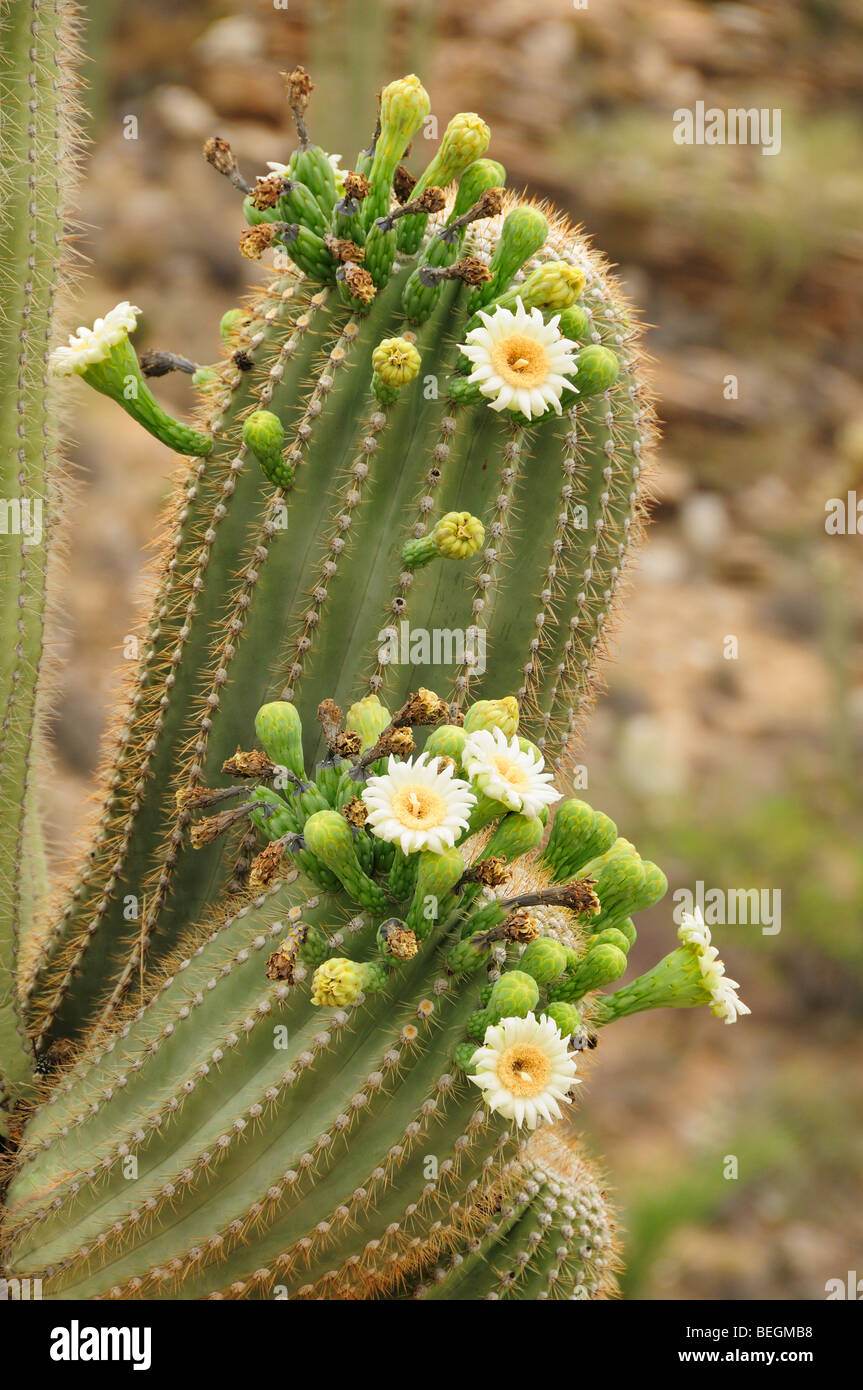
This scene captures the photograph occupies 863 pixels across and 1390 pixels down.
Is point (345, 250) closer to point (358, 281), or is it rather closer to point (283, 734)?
point (358, 281)

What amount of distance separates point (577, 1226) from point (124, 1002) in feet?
2.39

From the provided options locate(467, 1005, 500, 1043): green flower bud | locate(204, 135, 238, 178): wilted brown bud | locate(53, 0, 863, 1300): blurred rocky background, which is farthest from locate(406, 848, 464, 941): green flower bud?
locate(53, 0, 863, 1300): blurred rocky background

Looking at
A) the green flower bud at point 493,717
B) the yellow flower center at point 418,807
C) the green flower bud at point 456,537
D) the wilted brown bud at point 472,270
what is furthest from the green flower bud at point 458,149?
the yellow flower center at point 418,807

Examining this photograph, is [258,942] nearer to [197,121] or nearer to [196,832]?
[196,832]

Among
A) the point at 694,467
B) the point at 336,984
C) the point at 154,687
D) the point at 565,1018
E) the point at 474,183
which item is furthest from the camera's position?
the point at 694,467

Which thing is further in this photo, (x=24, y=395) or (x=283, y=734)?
(x=24, y=395)

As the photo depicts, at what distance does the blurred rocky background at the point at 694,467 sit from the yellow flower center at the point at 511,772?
2405 millimetres

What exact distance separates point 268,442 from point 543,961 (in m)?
0.72

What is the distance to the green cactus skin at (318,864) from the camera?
1.46m

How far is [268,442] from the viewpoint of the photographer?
1.63 m

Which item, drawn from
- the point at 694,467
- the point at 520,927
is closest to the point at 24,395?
the point at 520,927

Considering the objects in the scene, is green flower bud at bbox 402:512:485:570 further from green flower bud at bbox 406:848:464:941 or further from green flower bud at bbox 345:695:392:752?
green flower bud at bbox 406:848:464:941

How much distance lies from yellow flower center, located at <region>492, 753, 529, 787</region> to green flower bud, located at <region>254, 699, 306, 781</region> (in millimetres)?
238

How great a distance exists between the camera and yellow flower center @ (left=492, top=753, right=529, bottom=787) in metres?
1.48
